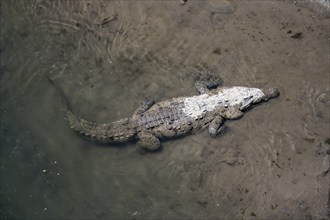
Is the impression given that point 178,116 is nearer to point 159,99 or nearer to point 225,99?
point 159,99

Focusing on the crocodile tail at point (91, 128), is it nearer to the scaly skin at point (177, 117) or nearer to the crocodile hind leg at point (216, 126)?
the scaly skin at point (177, 117)

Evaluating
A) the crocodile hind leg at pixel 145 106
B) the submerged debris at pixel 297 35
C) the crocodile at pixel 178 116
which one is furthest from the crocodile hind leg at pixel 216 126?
the submerged debris at pixel 297 35

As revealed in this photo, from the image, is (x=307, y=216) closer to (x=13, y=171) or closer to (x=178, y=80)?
(x=178, y=80)

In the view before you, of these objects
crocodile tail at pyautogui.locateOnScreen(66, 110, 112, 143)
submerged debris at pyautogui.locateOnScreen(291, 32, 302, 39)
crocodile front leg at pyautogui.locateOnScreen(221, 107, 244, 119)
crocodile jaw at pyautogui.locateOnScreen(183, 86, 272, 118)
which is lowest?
crocodile tail at pyautogui.locateOnScreen(66, 110, 112, 143)

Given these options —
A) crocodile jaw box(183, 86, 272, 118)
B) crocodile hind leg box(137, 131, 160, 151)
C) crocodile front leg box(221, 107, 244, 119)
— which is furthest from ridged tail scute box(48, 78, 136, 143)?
crocodile front leg box(221, 107, 244, 119)

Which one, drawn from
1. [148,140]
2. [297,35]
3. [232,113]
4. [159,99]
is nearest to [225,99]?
[232,113]

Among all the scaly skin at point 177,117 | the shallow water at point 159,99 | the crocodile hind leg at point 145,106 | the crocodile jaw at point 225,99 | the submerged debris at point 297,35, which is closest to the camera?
the shallow water at point 159,99

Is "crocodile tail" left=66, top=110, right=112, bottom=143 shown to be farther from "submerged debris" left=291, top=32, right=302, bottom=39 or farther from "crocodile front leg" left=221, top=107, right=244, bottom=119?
"submerged debris" left=291, top=32, right=302, bottom=39
